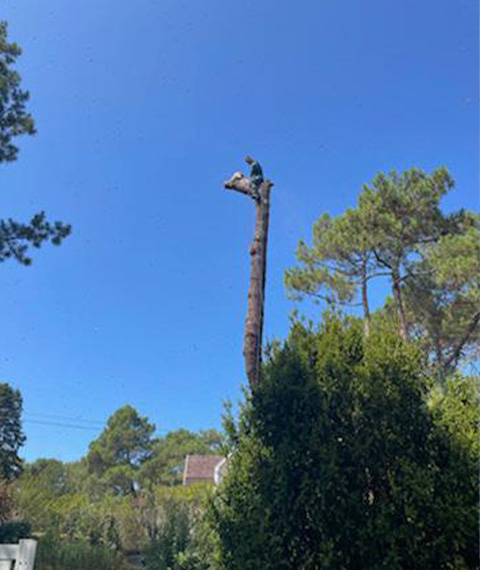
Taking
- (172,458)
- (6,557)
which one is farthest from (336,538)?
(172,458)

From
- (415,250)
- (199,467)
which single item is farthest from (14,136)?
(199,467)

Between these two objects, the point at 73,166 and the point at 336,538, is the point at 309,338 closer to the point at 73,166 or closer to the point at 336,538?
the point at 336,538

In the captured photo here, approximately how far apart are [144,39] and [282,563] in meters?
7.43

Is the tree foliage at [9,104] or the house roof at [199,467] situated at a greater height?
the tree foliage at [9,104]

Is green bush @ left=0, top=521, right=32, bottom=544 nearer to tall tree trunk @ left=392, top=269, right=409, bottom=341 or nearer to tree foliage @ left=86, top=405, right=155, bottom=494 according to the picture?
tall tree trunk @ left=392, top=269, right=409, bottom=341

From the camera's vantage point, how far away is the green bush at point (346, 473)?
2.89 meters

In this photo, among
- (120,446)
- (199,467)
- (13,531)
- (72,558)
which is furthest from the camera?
(120,446)

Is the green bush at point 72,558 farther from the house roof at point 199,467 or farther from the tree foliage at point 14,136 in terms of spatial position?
the house roof at point 199,467

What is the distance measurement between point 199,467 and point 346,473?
30090 mm

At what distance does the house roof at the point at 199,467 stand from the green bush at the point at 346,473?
27.4m

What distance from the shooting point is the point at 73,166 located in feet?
29.3

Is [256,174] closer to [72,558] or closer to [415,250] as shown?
[415,250]

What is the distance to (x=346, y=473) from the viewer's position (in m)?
3.18

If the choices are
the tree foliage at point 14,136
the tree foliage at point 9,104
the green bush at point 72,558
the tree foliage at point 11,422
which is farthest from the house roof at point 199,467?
the tree foliage at point 9,104
